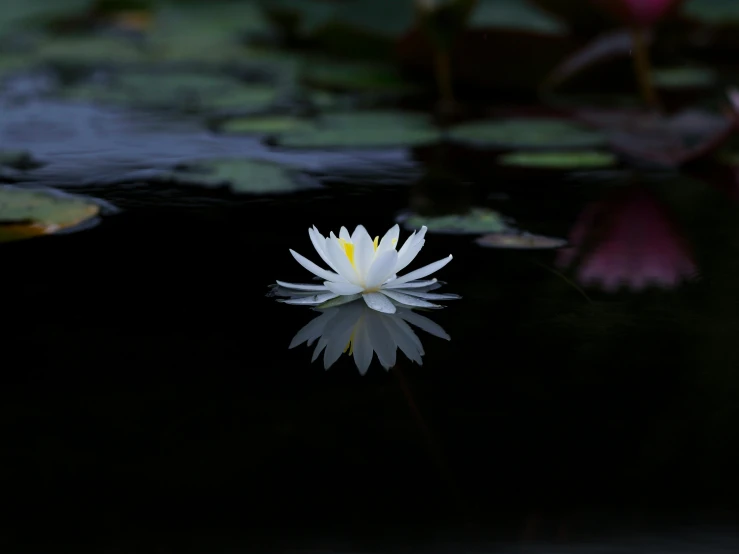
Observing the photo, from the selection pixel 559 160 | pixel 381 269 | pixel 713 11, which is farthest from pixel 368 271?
pixel 713 11

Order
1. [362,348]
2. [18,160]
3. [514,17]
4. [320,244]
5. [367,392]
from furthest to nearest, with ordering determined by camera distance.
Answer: [514,17], [18,160], [320,244], [362,348], [367,392]

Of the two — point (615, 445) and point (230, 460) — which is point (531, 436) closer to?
point (615, 445)

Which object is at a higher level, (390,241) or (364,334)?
(390,241)

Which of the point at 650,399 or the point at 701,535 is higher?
the point at 650,399

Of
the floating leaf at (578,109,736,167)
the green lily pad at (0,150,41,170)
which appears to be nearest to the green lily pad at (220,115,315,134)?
the green lily pad at (0,150,41,170)

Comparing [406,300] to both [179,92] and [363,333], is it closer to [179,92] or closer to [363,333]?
[363,333]

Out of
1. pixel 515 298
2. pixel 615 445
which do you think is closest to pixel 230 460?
pixel 615 445

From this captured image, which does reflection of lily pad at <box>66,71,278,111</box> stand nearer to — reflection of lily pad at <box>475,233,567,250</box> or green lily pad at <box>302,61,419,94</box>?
green lily pad at <box>302,61,419,94</box>
